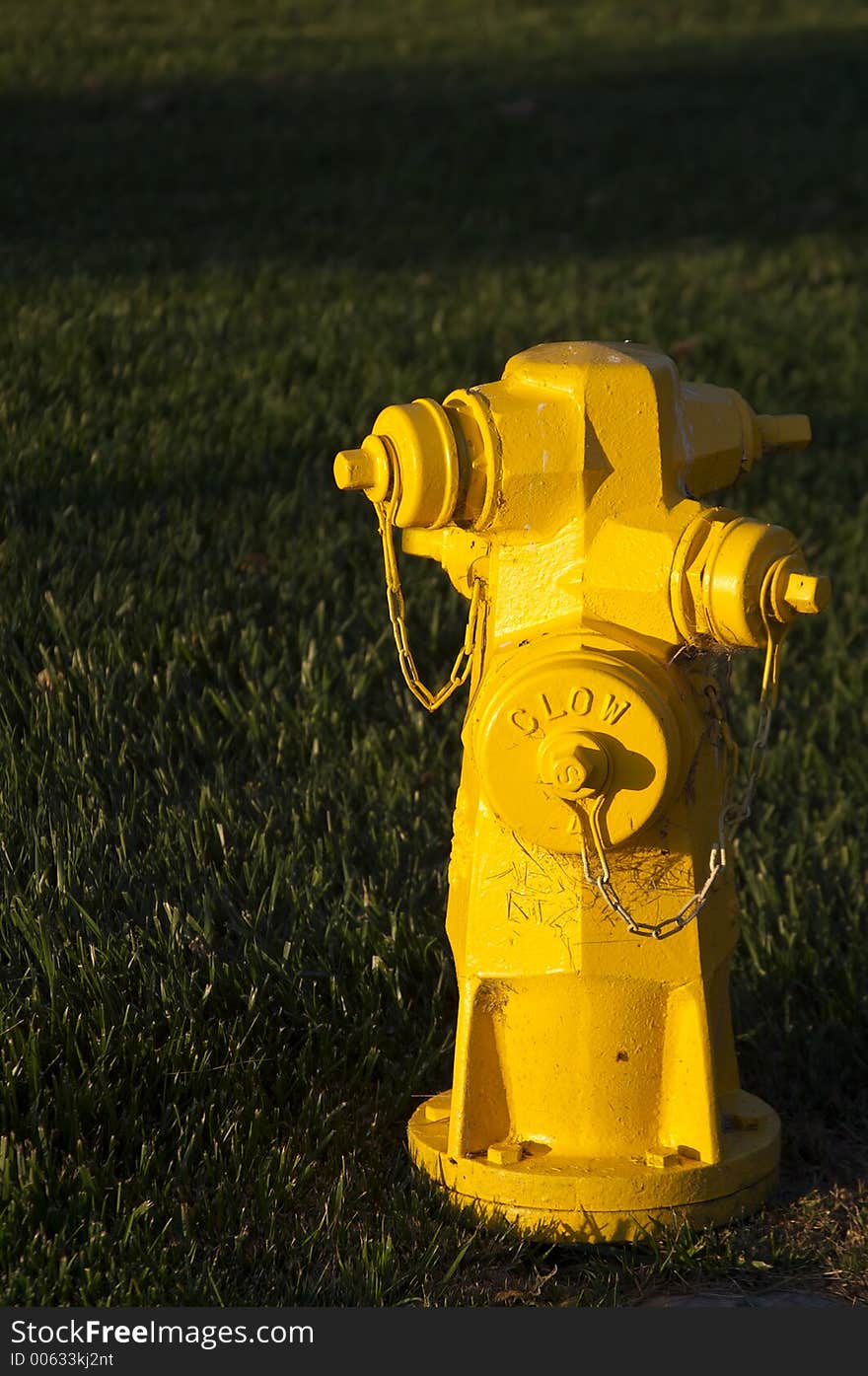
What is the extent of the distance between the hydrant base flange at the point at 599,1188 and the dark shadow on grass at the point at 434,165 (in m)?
4.91

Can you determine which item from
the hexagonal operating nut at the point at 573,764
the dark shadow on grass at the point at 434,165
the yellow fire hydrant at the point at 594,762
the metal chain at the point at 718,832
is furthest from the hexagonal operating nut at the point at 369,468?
the dark shadow on grass at the point at 434,165

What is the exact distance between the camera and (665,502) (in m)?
2.68

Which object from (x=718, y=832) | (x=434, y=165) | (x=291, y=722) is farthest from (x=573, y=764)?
(x=434, y=165)

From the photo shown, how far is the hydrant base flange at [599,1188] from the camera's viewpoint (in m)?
2.78

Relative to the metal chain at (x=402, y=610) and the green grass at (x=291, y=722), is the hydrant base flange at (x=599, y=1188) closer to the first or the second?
the green grass at (x=291, y=722)

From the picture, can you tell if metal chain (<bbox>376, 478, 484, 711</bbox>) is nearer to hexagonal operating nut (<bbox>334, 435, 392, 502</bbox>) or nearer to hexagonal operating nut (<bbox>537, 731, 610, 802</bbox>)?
hexagonal operating nut (<bbox>334, 435, 392, 502</bbox>)

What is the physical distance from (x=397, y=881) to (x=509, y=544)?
3.94ft

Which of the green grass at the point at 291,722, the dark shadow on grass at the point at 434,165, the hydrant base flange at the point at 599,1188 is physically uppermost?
the dark shadow on grass at the point at 434,165

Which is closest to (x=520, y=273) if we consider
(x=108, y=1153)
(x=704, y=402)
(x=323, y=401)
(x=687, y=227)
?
(x=687, y=227)

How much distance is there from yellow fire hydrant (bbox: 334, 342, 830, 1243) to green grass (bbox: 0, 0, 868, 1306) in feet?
0.51

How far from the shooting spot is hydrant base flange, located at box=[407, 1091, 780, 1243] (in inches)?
109

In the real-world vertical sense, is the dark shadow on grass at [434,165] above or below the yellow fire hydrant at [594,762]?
above

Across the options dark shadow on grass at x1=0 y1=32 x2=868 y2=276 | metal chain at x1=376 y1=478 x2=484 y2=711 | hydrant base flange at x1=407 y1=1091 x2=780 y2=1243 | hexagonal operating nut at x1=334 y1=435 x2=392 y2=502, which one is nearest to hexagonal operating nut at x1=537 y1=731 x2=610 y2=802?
metal chain at x1=376 y1=478 x2=484 y2=711

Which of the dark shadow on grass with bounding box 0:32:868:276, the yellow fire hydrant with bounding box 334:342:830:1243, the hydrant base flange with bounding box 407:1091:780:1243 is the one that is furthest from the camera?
the dark shadow on grass with bounding box 0:32:868:276
